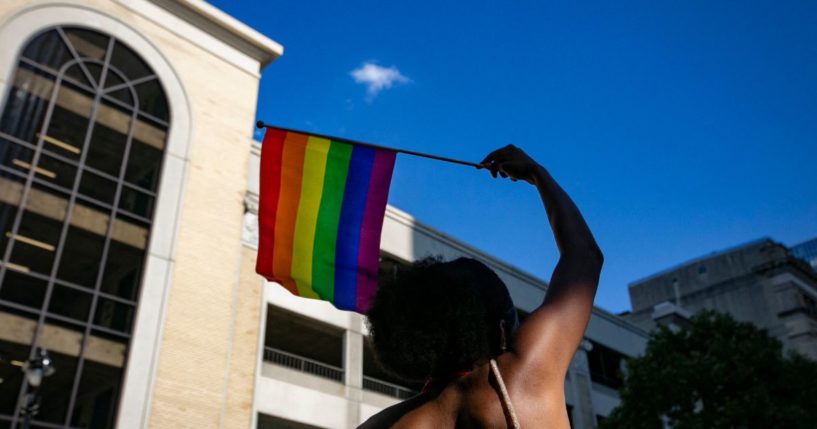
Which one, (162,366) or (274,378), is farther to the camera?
(274,378)

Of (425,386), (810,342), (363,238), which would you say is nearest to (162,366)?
(363,238)

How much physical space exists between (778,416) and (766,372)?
6.39 ft

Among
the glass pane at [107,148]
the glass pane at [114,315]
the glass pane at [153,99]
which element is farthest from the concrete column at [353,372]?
the glass pane at [153,99]

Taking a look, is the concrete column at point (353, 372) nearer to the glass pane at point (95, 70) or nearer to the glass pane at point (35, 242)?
the glass pane at point (35, 242)

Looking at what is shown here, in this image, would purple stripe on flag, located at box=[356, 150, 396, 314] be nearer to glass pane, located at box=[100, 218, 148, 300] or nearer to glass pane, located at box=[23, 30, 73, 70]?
glass pane, located at box=[100, 218, 148, 300]

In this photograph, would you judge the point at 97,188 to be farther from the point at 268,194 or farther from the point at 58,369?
the point at 268,194

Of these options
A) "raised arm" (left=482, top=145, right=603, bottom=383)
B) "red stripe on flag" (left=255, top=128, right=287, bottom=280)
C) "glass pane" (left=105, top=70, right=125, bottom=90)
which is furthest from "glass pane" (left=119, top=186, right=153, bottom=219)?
"raised arm" (left=482, top=145, right=603, bottom=383)

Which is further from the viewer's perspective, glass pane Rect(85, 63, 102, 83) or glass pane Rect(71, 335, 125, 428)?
glass pane Rect(85, 63, 102, 83)

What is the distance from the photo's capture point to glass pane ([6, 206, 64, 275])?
1806 centimetres

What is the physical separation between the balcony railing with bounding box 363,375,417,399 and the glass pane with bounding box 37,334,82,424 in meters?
9.17

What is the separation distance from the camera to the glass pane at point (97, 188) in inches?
769

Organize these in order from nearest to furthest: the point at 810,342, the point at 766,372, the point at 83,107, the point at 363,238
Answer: the point at 363,238
the point at 83,107
the point at 766,372
the point at 810,342

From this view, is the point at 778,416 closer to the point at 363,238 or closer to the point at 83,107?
the point at 363,238

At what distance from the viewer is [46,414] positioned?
17.2 metres
